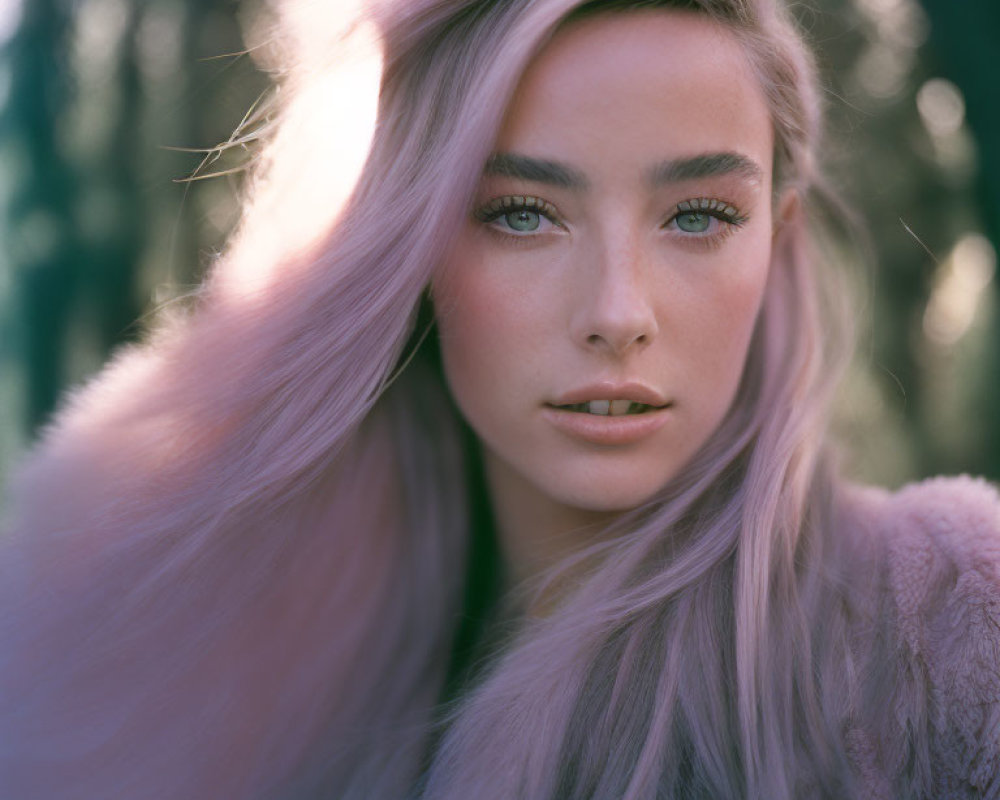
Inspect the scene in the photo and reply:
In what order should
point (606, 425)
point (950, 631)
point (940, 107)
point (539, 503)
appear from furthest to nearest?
point (940, 107) → point (539, 503) → point (606, 425) → point (950, 631)

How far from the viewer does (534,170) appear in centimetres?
87

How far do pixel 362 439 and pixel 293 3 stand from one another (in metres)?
0.55

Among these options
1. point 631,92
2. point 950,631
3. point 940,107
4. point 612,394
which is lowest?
point 950,631

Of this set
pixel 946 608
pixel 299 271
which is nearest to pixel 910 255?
pixel 946 608

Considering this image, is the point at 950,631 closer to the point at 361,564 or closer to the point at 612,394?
the point at 612,394

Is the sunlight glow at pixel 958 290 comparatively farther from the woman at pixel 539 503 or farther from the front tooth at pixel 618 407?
the front tooth at pixel 618 407

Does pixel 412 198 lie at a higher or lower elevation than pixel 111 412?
higher

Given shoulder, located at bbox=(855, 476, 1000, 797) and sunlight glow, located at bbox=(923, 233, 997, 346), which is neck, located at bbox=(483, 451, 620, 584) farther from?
sunlight glow, located at bbox=(923, 233, 997, 346)

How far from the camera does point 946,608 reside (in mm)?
808

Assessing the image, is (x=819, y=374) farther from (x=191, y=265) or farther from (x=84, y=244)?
(x=84, y=244)

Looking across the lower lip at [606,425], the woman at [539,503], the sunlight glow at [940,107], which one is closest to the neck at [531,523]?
the woman at [539,503]

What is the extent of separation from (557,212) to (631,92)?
0.13m

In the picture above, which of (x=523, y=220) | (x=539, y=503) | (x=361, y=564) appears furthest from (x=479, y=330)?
(x=361, y=564)

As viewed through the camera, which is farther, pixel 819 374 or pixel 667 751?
pixel 819 374
